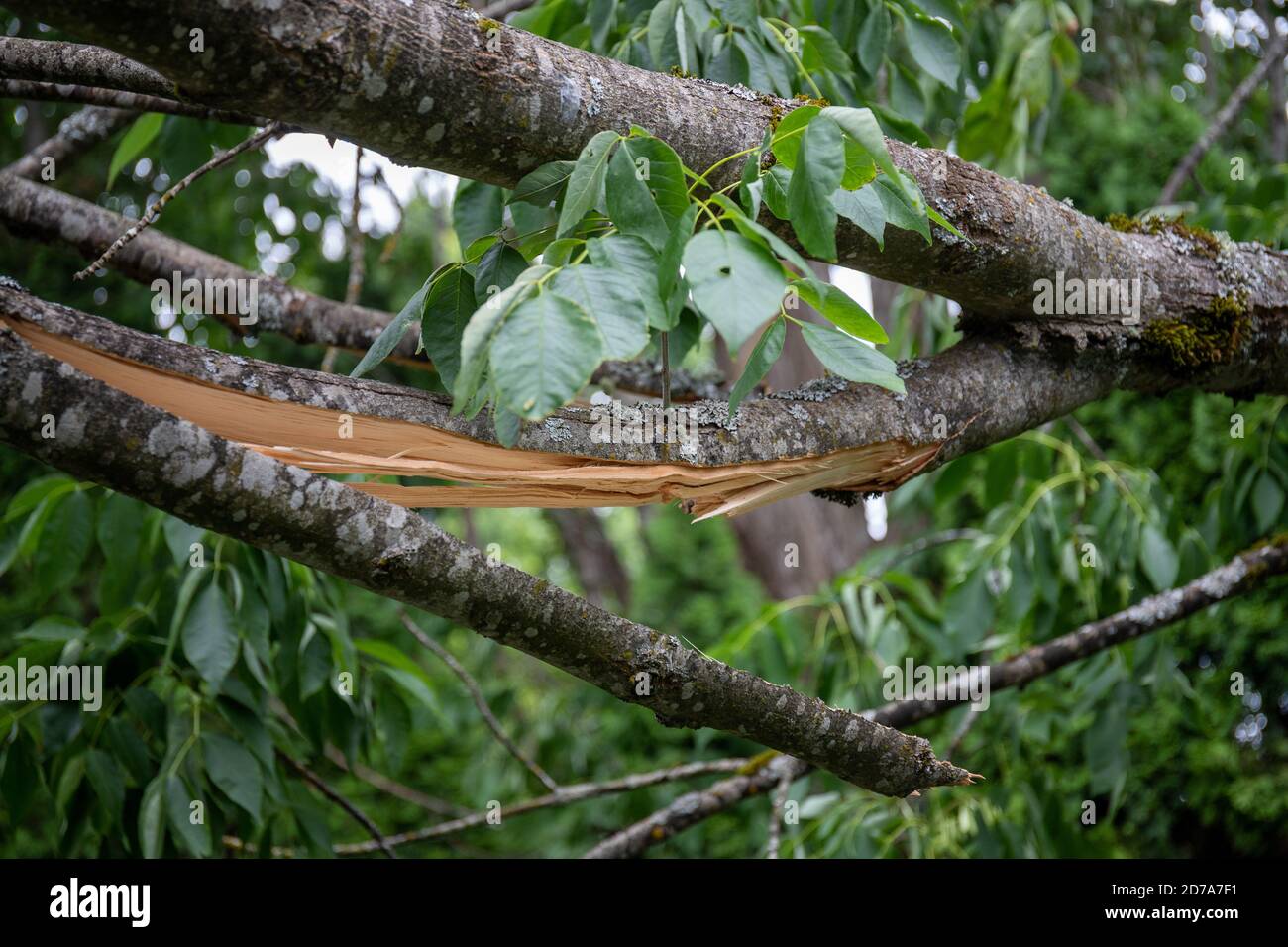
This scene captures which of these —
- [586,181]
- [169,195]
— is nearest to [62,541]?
[169,195]

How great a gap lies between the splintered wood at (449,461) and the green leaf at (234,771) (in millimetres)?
873

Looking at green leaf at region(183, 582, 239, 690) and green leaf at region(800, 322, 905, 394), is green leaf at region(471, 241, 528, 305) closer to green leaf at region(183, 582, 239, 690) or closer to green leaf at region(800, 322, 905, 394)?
green leaf at region(800, 322, 905, 394)

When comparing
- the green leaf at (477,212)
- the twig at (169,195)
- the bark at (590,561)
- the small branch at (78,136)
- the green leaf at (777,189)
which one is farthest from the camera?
the bark at (590,561)

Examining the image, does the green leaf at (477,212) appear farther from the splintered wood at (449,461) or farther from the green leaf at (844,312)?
the green leaf at (844,312)

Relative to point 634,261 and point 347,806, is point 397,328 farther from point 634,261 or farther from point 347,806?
point 347,806

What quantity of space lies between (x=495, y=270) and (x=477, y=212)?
0.58m

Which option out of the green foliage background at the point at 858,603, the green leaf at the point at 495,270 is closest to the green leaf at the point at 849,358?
the green leaf at the point at 495,270

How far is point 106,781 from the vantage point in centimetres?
187

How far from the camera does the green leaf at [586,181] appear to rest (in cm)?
95

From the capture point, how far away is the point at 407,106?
1.02m
